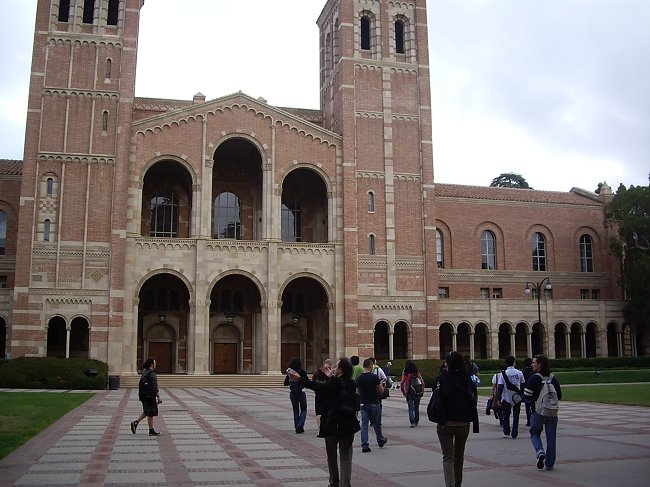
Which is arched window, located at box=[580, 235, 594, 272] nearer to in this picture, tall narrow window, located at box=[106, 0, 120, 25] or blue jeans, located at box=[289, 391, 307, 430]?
tall narrow window, located at box=[106, 0, 120, 25]

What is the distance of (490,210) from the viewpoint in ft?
184

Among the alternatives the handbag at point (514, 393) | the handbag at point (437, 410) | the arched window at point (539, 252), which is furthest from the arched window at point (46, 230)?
the arched window at point (539, 252)

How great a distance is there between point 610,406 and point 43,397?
20.8 meters

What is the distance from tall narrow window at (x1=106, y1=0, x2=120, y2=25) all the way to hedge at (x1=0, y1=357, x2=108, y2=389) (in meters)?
21.1

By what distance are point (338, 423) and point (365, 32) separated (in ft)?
142

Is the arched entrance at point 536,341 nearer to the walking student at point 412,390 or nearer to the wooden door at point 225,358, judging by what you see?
the wooden door at point 225,358

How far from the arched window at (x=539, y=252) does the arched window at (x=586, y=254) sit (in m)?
3.49

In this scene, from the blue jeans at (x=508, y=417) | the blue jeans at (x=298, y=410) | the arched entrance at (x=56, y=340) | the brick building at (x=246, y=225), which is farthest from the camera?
the arched entrance at (x=56, y=340)

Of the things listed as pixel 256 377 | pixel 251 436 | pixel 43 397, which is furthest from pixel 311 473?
pixel 256 377

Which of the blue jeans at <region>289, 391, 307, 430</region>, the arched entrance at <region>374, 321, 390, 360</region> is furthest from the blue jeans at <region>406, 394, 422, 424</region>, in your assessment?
the arched entrance at <region>374, 321, 390, 360</region>

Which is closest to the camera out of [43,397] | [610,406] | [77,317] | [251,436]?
[251,436]

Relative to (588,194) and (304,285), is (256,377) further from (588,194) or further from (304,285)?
(588,194)

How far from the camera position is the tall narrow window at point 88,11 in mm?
44281

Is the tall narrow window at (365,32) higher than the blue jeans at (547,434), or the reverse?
the tall narrow window at (365,32)
